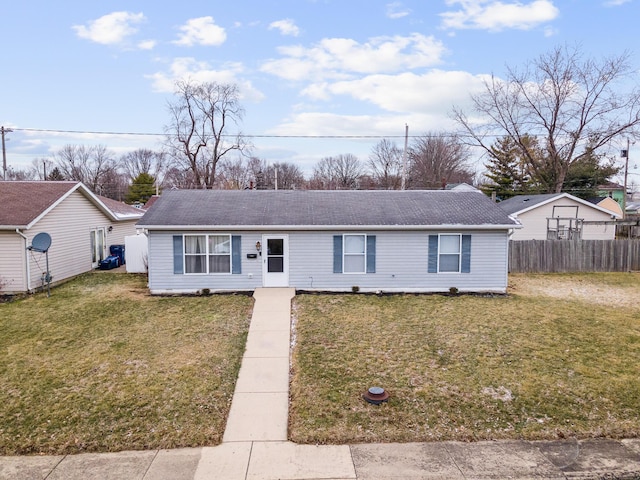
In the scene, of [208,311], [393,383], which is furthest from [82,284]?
[393,383]

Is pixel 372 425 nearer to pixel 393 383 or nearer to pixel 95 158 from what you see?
pixel 393 383

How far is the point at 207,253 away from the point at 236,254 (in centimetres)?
92

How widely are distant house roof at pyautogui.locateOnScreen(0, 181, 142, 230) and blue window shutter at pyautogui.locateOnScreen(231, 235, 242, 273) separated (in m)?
6.26

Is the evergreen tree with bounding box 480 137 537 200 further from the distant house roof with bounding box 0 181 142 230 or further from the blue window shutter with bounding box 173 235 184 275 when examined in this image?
the distant house roof with bounding box 0 181 142 230

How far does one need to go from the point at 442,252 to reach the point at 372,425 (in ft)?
28.5

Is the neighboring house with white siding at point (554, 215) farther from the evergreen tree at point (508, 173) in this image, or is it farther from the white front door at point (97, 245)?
the white front door at point (97, 245)

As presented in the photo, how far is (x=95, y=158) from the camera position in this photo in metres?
60.1

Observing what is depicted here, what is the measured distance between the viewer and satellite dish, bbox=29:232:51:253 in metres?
12.9

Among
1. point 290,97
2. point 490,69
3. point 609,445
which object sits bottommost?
point 609,445

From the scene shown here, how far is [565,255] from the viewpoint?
58.8ft

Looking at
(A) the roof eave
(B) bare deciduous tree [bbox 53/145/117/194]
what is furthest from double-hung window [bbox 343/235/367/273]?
(B) bare deciduous tree [bbox 53/145/117/194]

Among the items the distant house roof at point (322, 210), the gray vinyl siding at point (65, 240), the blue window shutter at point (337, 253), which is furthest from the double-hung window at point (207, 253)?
the gray vinyl siding at point (65, 240)

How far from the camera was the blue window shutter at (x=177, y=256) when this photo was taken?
512 inches

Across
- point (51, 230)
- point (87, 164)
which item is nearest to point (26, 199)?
point (51, 230)
